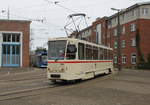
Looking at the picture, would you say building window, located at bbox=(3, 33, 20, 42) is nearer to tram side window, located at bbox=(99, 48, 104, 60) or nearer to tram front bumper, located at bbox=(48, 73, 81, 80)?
tram side window, located at bbox=(99, 48, 104, 60)

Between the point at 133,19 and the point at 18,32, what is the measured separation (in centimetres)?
2401

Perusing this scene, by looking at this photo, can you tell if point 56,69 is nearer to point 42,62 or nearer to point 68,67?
point 68,67

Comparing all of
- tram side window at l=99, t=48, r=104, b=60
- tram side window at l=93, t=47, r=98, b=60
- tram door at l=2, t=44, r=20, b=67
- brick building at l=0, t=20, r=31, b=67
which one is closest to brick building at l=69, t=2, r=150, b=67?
brick building at l=0, t=20, r=31, b=67

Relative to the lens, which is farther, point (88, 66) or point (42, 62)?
point (42, 62)

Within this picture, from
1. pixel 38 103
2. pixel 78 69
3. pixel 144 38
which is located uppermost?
pixel 144 38

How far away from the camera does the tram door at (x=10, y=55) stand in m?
33.3

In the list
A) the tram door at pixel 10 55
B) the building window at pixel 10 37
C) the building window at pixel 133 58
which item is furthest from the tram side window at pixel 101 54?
the building window at pixel 133 58

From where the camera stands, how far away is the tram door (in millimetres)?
33344

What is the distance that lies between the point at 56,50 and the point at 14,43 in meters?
21.3

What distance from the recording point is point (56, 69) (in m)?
13.9

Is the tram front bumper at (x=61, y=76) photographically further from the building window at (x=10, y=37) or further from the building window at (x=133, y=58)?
the building window at (x=133, y=58)

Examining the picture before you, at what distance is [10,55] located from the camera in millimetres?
33594

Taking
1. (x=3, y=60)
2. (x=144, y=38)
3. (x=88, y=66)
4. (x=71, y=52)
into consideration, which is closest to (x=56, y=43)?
(x=71, y=52)

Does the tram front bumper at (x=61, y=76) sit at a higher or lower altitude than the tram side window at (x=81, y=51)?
lower
